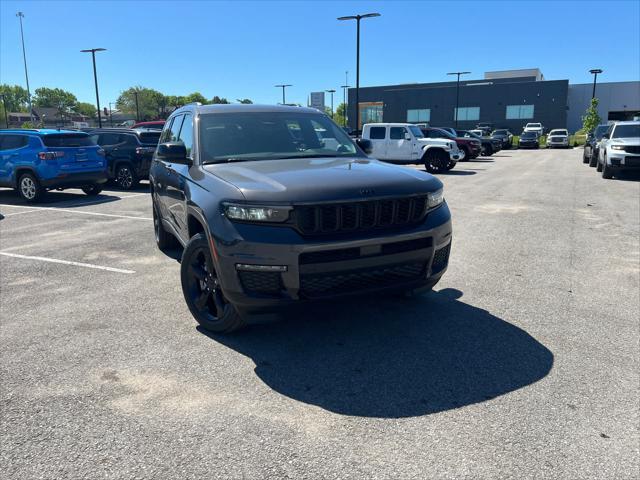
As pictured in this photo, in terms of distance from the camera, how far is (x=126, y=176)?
1472cm

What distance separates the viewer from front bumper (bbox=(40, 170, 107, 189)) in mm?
11805

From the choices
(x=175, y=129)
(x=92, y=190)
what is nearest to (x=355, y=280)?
(x=175, y=129)

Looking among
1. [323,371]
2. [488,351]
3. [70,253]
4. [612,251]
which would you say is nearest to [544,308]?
[488,351]

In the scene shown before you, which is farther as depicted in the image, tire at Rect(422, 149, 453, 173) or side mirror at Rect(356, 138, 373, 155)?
tire at Rect(422, 149, 453, 173)

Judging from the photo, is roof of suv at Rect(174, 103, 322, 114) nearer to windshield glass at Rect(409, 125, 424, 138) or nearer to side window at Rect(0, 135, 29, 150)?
side window at Rect(0, 135, 29, 150)

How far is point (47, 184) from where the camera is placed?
38.7 feet

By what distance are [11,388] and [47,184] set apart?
9.90m

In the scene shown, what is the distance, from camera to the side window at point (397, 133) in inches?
774

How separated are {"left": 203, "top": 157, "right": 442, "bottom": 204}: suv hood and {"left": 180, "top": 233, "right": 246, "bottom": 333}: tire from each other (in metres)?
0.57

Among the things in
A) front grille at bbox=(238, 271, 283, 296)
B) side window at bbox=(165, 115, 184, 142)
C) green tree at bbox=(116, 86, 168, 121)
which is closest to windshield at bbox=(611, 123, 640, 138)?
side window at bbox=(165, 115, 184, 142)

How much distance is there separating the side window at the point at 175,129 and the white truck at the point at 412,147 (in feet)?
46.1

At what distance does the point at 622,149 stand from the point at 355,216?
1495cm

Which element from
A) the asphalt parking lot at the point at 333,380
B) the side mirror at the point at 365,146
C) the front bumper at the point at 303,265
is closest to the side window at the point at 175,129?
the asphalt parking lot at the point at 333,380

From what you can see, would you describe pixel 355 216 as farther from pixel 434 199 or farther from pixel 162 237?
pixel 162 237
